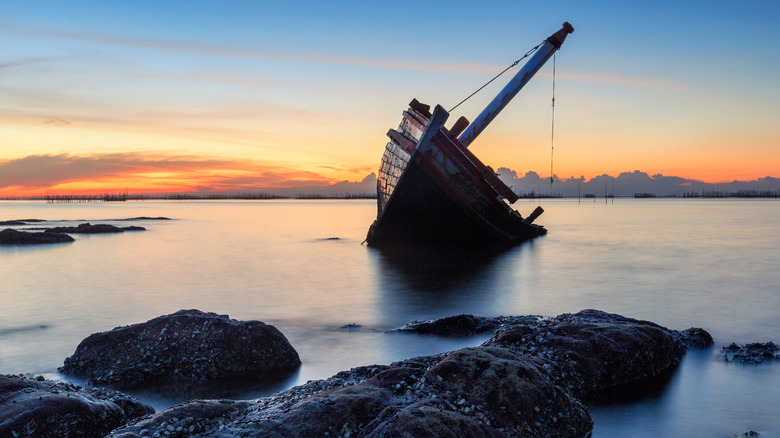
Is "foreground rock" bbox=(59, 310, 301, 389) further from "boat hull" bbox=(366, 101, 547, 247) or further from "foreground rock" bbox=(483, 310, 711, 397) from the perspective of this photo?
"boat hull" bbox=(366, 101, 547, 247)

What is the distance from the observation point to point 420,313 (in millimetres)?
11484

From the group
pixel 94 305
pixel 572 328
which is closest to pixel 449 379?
pixel 572 328

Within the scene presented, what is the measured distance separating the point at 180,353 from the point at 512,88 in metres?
20.5

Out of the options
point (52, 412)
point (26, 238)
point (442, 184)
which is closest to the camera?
point (52, 412)

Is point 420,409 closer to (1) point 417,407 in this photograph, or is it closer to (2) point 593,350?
(1) point 417,407

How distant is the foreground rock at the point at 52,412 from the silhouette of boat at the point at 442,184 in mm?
14768

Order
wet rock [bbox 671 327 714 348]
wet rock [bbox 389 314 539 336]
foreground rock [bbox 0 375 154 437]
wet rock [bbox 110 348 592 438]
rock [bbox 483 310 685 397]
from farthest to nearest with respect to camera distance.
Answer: wet rock [bbox 389 314 539 336]
wet rock [bbox 671 327 714 348]
rock [bbox 483 310 685 397]
foreground rock [bbox 0 375 154 437]
wet rock [bbox 110 348 592 438]

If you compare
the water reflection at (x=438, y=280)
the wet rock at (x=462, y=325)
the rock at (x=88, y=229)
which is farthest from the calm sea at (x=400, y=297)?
the rock at (x=88, y=229)

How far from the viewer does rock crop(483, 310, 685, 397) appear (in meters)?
5.90

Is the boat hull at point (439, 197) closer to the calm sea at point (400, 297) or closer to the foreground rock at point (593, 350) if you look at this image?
the calm sea at point (400, 297)

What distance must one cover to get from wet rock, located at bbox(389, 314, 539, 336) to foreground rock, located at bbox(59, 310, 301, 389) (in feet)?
8.84

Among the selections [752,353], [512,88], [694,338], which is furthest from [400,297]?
[512,88]

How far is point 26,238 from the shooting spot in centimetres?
2630

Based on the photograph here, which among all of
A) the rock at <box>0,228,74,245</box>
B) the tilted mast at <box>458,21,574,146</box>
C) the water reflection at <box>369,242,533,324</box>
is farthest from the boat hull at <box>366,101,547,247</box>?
the rock at <box>0,228,74,245</box>
